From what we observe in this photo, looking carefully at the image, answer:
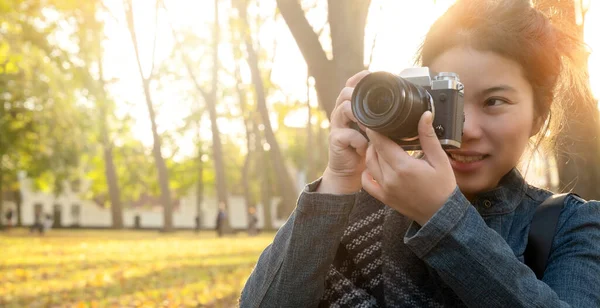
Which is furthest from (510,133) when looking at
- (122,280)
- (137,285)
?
(122,280)

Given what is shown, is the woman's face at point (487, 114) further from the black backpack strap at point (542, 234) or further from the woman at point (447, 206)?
the black backpack strap at point (542, 234)

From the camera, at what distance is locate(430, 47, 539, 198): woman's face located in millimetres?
1631

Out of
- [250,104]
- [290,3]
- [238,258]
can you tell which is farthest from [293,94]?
[290,3]

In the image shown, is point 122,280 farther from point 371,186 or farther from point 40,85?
point 371,186

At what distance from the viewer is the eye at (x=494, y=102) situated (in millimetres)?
1636

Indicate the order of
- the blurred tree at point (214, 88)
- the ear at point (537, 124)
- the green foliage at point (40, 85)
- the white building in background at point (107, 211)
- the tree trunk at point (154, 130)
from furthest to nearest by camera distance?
the white building in background at point (107, 211) → the tree trunk at point (154, 130) → the blurred tree at point (214, 88) → the green foliage at point (40, 85) → the ear at point (537, 124)

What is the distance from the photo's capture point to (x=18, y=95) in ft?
57.0

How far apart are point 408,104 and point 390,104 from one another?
41mm

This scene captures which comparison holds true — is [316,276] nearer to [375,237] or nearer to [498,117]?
[375,237]

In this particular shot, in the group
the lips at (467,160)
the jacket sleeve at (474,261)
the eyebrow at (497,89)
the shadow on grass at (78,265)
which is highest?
the eyebrow at (497,89)

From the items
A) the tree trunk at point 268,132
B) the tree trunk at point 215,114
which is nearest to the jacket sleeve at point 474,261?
the tree trunk at point 268,132

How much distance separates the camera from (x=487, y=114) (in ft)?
5.39

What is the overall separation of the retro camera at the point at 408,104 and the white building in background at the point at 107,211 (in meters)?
54.0

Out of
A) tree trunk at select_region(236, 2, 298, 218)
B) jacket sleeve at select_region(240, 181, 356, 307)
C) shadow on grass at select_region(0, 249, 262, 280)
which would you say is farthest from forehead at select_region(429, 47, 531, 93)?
tree trunk at select_region(236, 2, 298, 218)
